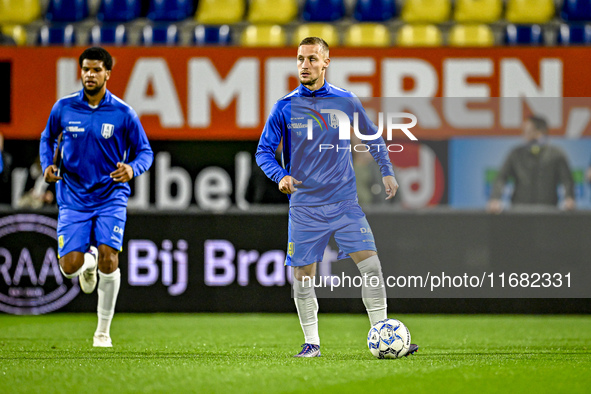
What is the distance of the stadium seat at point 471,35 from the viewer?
11.1 metres

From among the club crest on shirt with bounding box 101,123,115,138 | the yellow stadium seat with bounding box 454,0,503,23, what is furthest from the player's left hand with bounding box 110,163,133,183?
the yellow stadium seat with bounding box 454,0,503,23

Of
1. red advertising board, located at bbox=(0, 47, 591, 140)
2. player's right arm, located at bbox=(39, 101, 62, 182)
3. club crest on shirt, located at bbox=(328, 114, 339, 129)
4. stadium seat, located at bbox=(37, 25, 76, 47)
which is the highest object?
stadium seat, located at bbox=(37, 25, 76, 47)

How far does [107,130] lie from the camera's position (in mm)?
6043

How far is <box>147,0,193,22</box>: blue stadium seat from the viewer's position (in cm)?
1145

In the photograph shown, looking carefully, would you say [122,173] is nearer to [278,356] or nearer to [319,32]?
[278,356]

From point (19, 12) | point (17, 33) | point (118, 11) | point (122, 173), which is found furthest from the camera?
point (19, 12)

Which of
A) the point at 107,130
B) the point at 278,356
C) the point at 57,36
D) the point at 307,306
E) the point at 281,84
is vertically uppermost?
the point at 57,36

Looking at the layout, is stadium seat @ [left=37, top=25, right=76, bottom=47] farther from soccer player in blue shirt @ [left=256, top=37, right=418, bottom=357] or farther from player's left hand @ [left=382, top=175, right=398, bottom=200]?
player's left hand @ [left=382, top=175, right=398, bottom=200]

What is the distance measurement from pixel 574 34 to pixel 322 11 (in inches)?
127

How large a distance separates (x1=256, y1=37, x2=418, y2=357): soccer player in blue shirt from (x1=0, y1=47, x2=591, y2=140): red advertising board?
4.78 m

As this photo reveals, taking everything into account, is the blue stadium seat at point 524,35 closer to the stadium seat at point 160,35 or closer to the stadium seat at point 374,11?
the stadium seat at point 374,11

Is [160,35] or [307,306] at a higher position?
[160,35]

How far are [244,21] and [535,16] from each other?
151 inches

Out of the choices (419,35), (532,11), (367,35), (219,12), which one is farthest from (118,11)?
(532,11)
